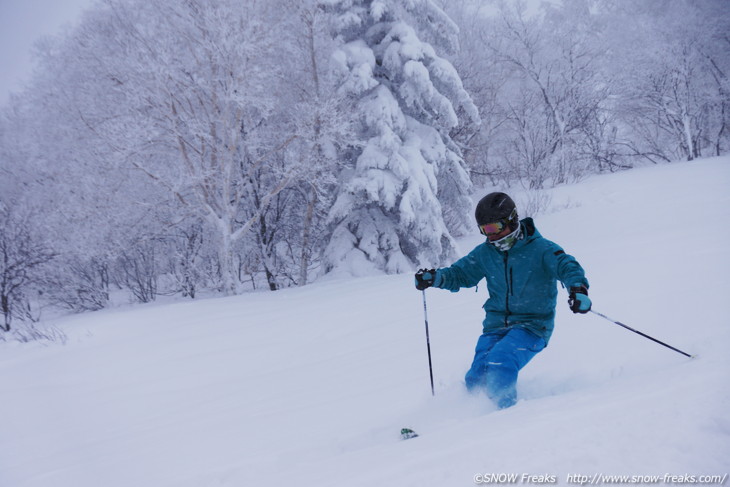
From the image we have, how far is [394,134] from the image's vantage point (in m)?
10.8

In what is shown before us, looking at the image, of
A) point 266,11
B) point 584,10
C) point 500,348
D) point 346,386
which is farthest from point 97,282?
point 584,10

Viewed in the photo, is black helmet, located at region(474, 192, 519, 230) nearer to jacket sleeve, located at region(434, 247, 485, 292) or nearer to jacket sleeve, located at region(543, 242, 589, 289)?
jacket sleeve, located at region(543, 242, 589, 289)

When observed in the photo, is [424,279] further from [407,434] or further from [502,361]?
[407,434]

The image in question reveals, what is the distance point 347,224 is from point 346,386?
815 centimetres

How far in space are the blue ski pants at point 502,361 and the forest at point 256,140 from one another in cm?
744

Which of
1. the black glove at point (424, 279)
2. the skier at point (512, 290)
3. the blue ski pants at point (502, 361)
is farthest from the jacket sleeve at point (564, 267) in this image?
the black glove at point (424, 279)

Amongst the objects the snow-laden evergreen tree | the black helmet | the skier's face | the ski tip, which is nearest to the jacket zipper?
the skier's face

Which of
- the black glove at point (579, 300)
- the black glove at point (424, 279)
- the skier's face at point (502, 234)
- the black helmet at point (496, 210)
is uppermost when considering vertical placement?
the black helmet at point (496, 210)

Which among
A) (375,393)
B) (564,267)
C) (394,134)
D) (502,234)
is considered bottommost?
(375,393)

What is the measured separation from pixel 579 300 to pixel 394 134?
8814 mm

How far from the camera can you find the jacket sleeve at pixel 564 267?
2.82 meters

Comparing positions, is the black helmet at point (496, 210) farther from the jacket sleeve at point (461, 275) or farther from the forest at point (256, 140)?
the forest at point (256, 140)

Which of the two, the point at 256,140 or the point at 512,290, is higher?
the point at 256,140

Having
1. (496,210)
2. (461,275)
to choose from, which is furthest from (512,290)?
(496,210)
